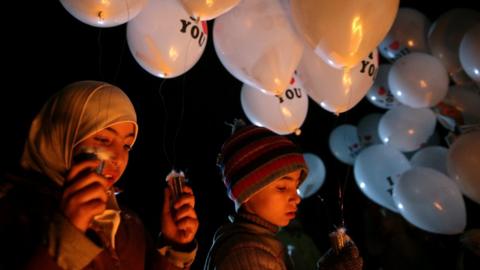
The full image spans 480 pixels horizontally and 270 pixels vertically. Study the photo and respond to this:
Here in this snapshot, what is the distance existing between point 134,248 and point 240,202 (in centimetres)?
53

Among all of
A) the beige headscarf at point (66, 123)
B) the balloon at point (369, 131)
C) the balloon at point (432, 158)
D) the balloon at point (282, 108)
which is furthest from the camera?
the balloon at point (369, 131)

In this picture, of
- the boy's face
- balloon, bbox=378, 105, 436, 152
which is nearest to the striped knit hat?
the boy's face

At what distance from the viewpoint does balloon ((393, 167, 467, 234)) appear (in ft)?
9.27

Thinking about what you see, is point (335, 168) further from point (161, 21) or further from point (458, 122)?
point (161, 21)

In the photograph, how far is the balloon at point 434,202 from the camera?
9.27 feet

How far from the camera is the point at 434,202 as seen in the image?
284 cm

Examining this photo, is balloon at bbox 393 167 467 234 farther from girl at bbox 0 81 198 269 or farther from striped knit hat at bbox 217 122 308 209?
girl at bbox 0 81 198 269

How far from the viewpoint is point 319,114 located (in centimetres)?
546

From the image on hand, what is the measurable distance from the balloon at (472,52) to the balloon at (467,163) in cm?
40

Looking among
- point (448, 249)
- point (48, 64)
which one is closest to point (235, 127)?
point (48, 64)

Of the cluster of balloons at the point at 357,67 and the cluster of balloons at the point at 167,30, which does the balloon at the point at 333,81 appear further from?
the cluster of balloons at the point at 167,30

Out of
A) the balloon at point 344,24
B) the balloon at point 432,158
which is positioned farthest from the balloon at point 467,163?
the balloon at point 344,24

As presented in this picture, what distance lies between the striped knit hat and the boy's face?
0.11 feet

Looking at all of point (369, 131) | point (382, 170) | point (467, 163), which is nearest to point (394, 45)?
point (369, 131)
